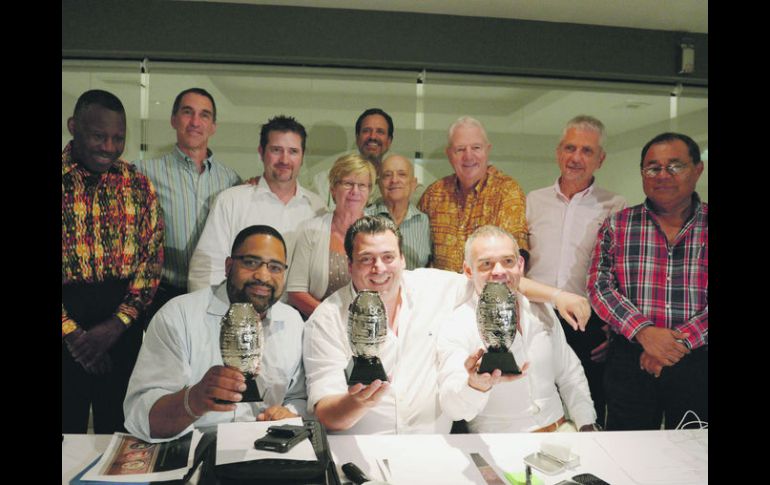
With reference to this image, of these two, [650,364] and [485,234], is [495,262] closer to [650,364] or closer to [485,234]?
[485,234]

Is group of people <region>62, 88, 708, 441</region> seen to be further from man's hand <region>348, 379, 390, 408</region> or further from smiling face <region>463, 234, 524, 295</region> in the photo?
man's hand <region>348, 379, 390, 408</region>

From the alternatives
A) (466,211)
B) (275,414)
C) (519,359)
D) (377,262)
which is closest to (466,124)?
(466,211)

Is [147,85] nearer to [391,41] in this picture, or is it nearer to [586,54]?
[391,41]

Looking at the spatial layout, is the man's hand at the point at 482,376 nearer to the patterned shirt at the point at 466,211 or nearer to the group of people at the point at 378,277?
the group of people at the point at 378,277

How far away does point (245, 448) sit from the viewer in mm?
1941

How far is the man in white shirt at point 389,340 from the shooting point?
2.85 metres

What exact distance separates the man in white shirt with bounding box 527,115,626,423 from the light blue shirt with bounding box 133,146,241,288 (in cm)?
184

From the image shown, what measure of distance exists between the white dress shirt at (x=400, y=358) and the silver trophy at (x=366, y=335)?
1.36ft

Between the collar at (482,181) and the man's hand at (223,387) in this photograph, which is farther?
the collar at (482,181)

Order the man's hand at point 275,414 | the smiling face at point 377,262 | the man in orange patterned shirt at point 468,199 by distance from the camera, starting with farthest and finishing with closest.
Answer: the man in orange patterned shirt at point 468,199 < the smiling face at point 377,262 < the man's hand at point 275,414

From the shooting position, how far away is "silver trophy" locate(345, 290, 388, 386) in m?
2.33

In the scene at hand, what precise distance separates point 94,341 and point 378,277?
1526 mm

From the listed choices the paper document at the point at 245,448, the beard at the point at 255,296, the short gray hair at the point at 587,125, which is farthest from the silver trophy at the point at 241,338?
the short gray hair at the point at 587,125
